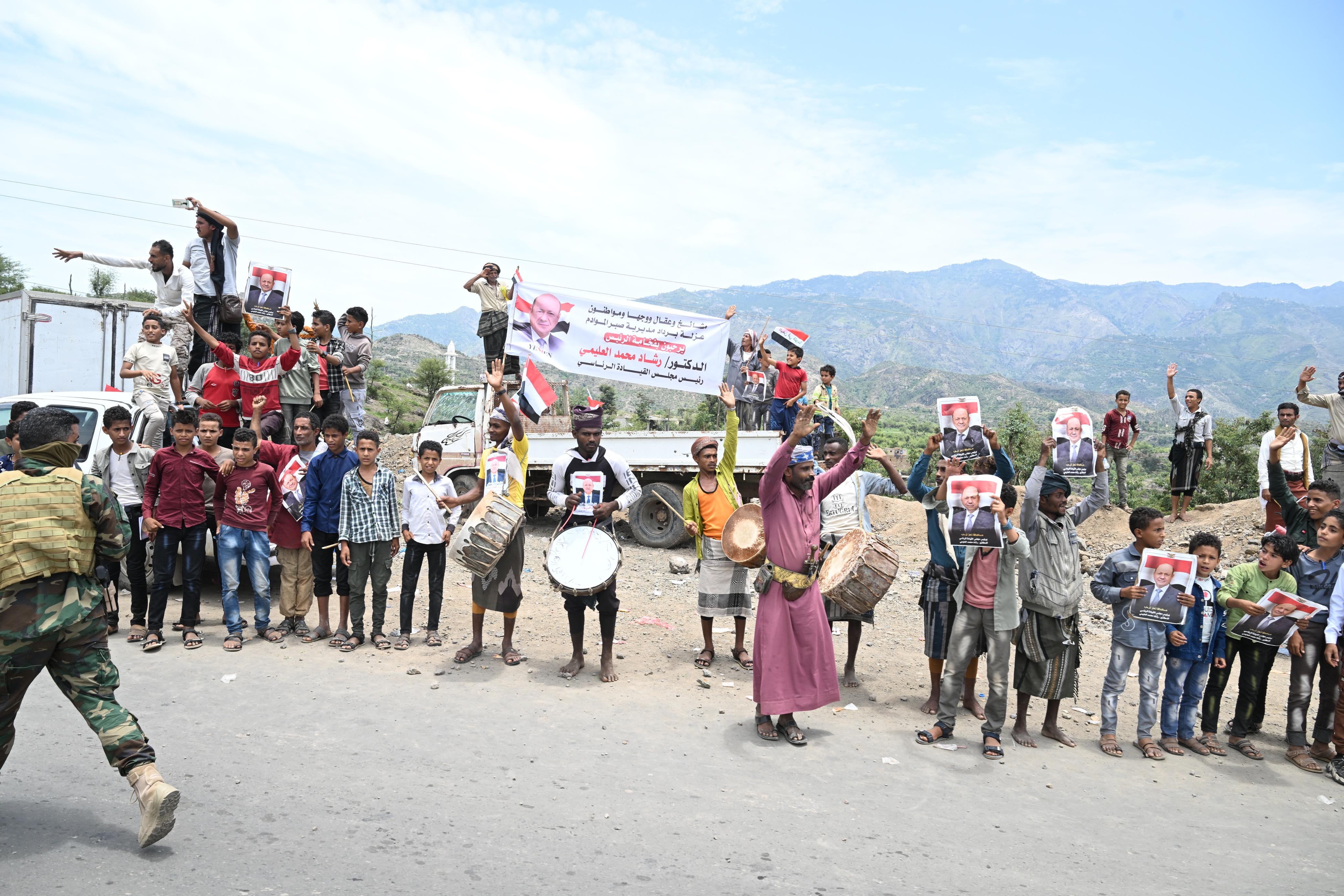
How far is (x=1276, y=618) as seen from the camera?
18.4ft

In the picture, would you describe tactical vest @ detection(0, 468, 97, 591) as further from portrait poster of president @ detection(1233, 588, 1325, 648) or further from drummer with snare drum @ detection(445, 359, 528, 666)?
portrait poster of president @ detection(1233, 588, 1325, 648)

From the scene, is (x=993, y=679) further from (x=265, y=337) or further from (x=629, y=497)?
(x=265, y=337)

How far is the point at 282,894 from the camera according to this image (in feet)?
10.3

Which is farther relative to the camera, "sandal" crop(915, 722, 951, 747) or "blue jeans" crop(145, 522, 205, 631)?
"blue jeans" crop(145, 522, 205, 631)

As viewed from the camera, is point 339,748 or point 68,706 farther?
point 68,706

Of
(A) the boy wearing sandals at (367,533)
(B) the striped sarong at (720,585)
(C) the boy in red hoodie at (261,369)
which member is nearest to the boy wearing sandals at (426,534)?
(A) the boy wearing sandals at (367,533)

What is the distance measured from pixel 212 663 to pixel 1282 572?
25.9 ft

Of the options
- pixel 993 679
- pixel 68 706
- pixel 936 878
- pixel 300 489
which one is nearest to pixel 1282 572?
pixel 993 679

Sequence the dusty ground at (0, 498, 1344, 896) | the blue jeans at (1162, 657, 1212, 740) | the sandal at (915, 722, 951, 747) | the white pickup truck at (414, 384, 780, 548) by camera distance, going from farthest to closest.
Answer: the white pickup truck at (414, 384, 780, 548) → the blue jeans at (1162, 657, 1212, 740) → the sandal at (915, 722, 951, 747) → the dusty ground at (0, 498, 1344, 896)

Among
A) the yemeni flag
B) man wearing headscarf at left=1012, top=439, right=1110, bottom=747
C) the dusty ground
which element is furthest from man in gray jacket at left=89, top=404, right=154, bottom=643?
man wearing headscarf at left=1012, top=439, right=1110, bottom=747

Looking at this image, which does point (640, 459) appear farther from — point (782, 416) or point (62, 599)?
point (62, 599)

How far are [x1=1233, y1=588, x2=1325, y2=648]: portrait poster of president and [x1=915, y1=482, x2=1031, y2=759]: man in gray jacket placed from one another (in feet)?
5.69

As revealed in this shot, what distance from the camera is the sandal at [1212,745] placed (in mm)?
5590

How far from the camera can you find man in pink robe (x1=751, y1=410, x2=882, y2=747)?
5.29 meters
